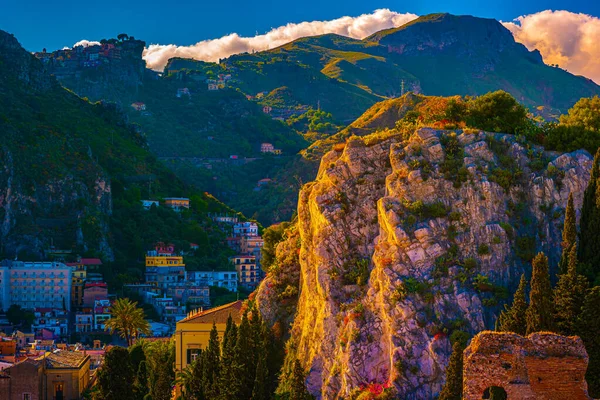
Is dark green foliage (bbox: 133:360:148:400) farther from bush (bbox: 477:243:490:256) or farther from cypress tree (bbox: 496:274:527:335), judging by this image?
cypress tree (bbox: 496:274:527:335)

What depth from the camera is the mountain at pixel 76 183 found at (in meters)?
146

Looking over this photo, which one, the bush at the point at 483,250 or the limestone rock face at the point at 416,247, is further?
the bush at the point at 483,250

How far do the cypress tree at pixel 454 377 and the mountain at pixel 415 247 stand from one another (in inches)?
111

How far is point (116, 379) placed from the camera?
6600cm

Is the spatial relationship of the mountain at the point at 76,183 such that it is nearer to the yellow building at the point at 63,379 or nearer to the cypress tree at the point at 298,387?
the yellow building at the point at 63,379

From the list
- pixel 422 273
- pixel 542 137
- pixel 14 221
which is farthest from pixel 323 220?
pixel 14 221

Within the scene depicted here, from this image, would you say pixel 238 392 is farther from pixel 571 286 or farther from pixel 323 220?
pixel 571 286

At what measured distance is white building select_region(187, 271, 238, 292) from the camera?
14450 cm

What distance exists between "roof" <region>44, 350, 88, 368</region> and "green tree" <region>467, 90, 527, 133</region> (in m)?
40.1

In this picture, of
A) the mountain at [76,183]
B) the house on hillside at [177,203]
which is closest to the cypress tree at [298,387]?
the mountain at [76,183]

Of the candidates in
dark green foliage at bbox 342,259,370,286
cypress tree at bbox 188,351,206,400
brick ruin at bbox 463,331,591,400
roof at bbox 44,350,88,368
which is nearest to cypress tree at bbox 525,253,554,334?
brick ruin at bbox 463,331,591,400

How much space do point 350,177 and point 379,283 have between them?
6.76 metres

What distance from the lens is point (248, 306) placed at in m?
64.9

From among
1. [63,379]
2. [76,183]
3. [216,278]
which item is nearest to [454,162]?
[63,379]
